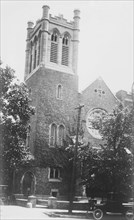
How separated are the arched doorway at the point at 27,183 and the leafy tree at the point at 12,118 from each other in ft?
26.0

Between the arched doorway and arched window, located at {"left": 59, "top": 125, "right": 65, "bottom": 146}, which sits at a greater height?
arched window, located at {"left": 59, "top": 125, "right": 65, "bottom": 146}

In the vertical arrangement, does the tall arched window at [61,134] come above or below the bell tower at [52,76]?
below

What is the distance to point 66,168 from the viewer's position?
31438 millimetres

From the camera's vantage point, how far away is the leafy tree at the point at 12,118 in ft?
72.9

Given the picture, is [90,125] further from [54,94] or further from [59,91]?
[54,94]

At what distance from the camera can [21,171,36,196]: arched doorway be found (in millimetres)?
31258

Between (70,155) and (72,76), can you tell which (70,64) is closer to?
(72,76)

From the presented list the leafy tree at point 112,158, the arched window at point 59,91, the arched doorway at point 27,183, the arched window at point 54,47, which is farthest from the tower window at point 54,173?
the arched window at point 54,47

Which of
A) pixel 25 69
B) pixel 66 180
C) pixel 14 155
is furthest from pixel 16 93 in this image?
pixel 25 69

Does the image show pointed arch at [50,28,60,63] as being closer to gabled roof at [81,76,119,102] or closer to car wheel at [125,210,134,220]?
gabled roof at [81,76,119,102]

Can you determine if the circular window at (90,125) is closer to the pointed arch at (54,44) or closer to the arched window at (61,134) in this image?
the arched window at (61,134)

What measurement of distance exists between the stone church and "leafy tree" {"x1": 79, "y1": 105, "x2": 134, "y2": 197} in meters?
7.07

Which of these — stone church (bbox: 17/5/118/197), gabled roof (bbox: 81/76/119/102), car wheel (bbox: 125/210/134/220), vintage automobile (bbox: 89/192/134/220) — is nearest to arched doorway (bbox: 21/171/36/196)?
stone church (bbox: 17/5/118/197)

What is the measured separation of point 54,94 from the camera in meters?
34.4
